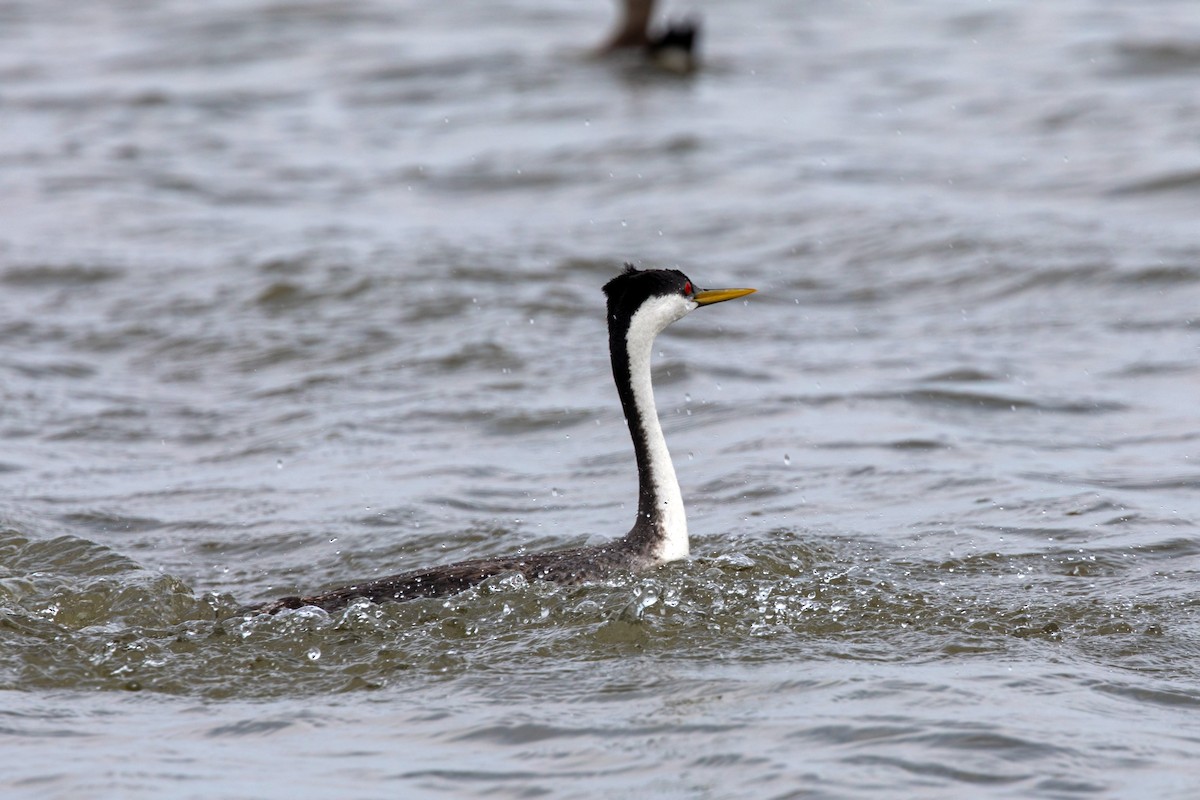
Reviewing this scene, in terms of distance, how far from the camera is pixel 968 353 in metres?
12.6

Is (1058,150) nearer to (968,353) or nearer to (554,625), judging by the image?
(968,353)

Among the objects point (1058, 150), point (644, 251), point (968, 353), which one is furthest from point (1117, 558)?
point (1058, 150)

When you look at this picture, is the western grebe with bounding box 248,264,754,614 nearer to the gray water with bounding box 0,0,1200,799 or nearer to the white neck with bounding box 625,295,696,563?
the white neck with bounding box 625,295,696,563

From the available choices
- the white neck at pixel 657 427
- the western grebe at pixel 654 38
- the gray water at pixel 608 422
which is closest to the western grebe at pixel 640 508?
the white neck at pixel 657 427

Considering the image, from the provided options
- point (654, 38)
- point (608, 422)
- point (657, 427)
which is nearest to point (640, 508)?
point (657, 427)

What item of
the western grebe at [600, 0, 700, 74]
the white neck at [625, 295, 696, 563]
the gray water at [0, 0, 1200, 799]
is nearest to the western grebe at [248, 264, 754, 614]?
the white neck at [625, 295, 696, 563]

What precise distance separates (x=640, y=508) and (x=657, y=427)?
37cm

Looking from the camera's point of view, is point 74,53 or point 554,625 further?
point 74,53

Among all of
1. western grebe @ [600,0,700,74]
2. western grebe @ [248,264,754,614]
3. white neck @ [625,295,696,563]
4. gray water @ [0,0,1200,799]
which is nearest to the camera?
gray water @ [0,0,1200,799]

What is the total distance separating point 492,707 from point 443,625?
35.1 inches

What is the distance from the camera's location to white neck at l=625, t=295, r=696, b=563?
25.5ft

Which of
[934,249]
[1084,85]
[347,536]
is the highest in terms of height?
[1084,85]

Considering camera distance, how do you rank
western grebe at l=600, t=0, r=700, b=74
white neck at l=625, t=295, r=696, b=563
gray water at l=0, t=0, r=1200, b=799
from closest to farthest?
1. gray water at l=0, t=0, r=1200, b=799
2. white neck at l=625, t=295, r=696, b=563
3. western grebe at l=600, t=0, r=700, b=74

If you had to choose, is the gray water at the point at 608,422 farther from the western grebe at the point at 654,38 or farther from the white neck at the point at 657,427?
the western grebe at the point at 654,38
